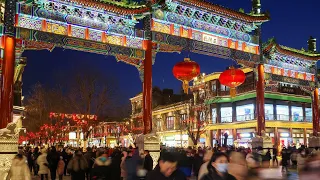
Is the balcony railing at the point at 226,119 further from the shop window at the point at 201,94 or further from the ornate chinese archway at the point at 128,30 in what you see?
the ornate chinese archway at the point at 128,30

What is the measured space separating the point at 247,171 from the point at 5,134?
961 centimetres

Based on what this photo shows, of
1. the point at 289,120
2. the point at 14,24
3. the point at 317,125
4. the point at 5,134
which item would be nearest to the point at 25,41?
the point at 14,24

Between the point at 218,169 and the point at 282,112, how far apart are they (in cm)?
3542

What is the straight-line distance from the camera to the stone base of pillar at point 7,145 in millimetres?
11828

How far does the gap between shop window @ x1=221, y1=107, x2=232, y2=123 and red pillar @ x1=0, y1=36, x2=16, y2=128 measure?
1124 inches

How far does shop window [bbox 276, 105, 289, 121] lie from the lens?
37250 millimetres

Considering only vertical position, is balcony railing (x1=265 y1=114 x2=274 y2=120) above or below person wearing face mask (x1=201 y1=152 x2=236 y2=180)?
above

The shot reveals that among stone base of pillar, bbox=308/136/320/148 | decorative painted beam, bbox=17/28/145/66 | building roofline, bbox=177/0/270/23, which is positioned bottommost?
stone base of pillar, bbox=308/136/320/148

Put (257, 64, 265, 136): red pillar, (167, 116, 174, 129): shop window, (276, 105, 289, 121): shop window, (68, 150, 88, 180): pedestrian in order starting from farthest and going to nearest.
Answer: (167, 116, 174, 129): shop window
(276, 105, 289, 121): shop window
(257, 64, 265, 136): red pillar
(68, 150, 88, 180): pedestrian

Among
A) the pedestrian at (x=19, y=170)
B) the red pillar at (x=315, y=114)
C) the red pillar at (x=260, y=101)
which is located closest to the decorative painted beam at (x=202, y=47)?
the red pillar at (x=260, y=101)

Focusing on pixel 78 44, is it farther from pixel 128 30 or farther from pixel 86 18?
pixel 128 30

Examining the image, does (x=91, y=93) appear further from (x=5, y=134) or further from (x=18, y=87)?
(x=5, y=134)

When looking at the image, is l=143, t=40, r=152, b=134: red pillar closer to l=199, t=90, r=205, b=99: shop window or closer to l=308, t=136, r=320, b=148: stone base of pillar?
l=308, t=136, r=320, b=148: stone base of pillar

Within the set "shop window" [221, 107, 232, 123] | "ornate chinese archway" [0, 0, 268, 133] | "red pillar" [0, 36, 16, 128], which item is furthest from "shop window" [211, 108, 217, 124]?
"red pillar" [0, 36, 16, 128]
